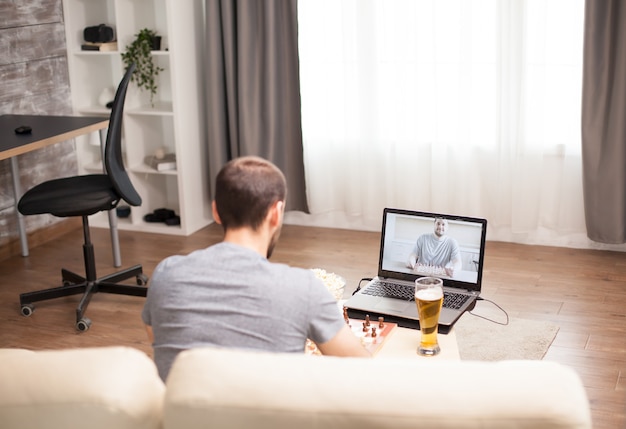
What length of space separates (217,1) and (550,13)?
1.82m

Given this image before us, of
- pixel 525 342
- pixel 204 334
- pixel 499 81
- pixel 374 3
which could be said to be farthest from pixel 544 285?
pixel 204 334

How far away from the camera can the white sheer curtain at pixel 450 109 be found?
177 inches

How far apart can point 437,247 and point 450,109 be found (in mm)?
2085

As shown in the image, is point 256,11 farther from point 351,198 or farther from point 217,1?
point 351,198

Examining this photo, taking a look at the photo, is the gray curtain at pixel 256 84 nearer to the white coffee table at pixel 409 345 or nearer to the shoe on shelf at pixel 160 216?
the shoe on shelf at pixel 160 216

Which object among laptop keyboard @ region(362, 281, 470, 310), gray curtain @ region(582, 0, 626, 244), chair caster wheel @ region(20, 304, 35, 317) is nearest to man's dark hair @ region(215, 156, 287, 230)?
laptop keyboard @ region(362, 281, 470, 310)

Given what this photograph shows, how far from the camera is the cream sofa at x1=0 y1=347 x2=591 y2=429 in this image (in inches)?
52.5

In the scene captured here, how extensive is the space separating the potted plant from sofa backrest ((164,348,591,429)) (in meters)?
3.83

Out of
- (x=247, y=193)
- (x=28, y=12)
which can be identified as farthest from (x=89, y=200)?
(x=247, y=193)

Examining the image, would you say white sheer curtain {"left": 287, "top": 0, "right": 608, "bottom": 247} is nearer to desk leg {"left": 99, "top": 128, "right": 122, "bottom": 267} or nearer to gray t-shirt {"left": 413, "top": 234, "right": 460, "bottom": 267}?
desk leg {"left": 99, "top": 128, "right": 122, "bottom": 267}

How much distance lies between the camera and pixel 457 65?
15.3 ft

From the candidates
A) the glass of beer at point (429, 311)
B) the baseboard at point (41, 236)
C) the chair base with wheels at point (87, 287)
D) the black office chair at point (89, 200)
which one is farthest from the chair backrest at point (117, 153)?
the glass of beer at point (429, 311)

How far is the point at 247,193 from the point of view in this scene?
6.19 feet

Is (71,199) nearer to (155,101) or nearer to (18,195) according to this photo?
(18,195)
